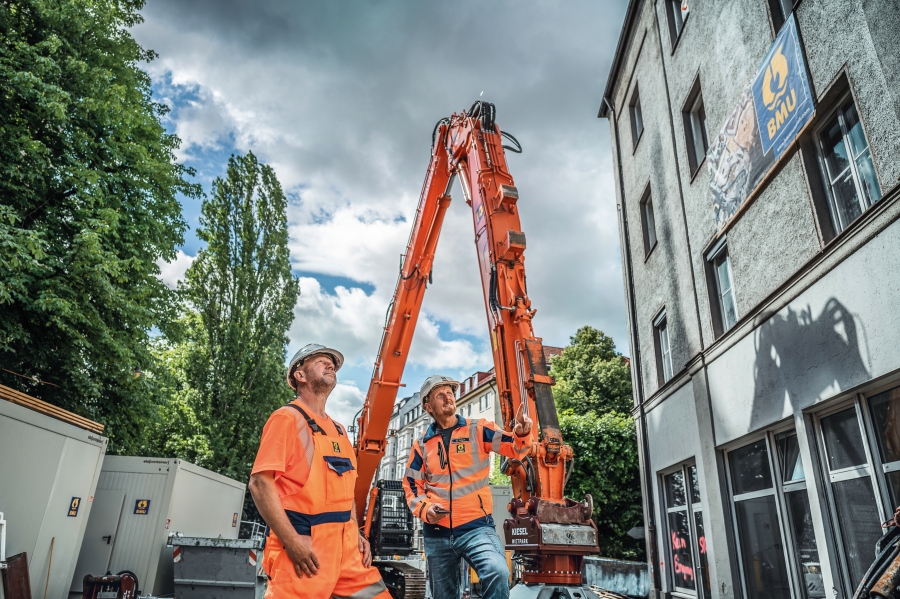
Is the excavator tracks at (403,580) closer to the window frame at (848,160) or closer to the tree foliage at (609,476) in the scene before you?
the window frame at (848,160)

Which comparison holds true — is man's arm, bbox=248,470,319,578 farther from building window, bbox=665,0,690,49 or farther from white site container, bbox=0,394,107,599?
building window, bbox=665,0,690,49

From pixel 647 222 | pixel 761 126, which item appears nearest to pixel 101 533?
pixel 647 222

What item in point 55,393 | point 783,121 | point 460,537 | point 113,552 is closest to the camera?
point 460,537

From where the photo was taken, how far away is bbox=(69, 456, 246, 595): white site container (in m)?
10.9

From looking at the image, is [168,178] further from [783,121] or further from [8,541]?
[783,121]

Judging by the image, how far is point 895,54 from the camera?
5.62 meters

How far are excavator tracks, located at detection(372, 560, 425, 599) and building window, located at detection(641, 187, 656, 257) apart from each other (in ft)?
27.1

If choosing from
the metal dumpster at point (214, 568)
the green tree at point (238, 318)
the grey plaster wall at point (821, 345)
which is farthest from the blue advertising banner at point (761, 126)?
the green tree at point (238, 318)

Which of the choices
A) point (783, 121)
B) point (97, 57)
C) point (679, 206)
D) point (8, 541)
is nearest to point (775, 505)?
point (783, 121)

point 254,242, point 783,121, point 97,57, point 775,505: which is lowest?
point 775,505

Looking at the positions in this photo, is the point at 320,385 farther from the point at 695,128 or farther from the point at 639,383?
the point at 639,383

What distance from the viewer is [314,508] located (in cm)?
285

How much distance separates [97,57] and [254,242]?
1214 cm

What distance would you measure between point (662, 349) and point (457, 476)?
30.0ft
